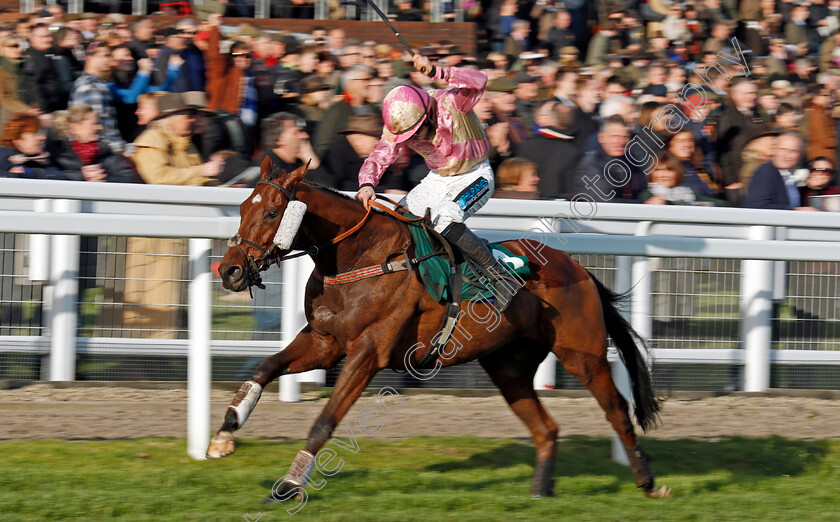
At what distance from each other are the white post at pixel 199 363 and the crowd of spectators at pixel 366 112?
1.82 meters

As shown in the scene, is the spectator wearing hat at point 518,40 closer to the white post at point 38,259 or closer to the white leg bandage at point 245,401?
the white post at point 38,259

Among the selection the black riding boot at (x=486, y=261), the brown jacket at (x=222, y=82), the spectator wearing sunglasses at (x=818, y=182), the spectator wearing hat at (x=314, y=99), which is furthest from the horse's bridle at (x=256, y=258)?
the spectator wearing sunglasses at (x=818, y=182)

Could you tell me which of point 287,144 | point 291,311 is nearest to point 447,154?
point 291,311

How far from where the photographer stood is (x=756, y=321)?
660 cm

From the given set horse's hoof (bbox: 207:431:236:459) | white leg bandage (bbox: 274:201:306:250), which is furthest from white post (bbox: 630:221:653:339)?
horse's hoof (bbox: 207:431:236:459)

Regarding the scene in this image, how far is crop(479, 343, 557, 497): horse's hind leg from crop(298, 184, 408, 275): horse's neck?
0.82 meters

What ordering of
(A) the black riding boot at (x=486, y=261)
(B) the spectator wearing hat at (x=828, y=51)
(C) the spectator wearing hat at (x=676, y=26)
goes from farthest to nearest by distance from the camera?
(B) the spectator wearing hat at (x=828, y=51)
(C) the spectator wearing hat at (x=676, y=26)
(A) the black riding boot at (x=486, y=261)

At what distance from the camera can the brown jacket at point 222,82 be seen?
788 centimetres

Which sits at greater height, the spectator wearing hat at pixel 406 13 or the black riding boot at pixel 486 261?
the spectator wearing hat at pixel 406 13

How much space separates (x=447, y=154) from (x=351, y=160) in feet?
7.04

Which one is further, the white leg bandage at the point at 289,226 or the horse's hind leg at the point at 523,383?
the horse's hind leg at the point at 523,383

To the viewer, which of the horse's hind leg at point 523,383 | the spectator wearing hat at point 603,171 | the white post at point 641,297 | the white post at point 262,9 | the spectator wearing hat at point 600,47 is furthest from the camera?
the white post at point 262,9

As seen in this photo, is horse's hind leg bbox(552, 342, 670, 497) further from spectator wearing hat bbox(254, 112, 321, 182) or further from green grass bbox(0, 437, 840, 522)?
spectator wearing hat bbox(254, 112, 321, 182)

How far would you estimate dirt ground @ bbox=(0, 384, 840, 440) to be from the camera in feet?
17.4
